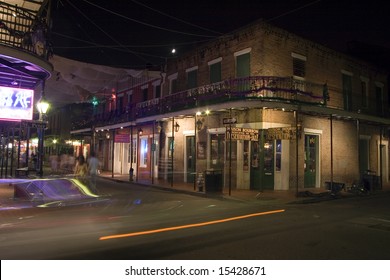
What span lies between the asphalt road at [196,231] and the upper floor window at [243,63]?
24.0 feet

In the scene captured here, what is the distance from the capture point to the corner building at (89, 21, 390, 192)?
16.0 metres

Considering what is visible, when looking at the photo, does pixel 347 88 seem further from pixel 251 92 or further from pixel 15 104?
pixel 15 104

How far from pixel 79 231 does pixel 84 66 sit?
18414mm

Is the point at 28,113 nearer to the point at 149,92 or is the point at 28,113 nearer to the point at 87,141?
the point at 149,92

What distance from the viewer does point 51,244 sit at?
6500 mm

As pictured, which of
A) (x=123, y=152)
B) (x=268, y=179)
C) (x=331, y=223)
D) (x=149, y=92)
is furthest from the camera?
(x=123, y=152)

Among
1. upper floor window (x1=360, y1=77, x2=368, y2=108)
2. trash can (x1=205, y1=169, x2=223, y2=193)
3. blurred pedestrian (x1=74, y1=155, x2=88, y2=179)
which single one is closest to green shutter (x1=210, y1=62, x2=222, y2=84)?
trash can (x1=205, y1=169, x2=223, y2=193)

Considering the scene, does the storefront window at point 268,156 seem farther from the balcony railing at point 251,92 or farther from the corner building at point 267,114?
the balcony railing at point 251,92

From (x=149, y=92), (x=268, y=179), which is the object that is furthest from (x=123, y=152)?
(x=268, y=179)

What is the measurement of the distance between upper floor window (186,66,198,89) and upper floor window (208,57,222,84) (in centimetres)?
138

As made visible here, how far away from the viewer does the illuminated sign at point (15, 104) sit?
39.9 feet

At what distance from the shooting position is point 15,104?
40.6 feet

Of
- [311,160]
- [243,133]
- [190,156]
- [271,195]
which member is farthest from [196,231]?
[190,156]

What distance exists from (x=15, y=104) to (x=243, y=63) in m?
10.4
